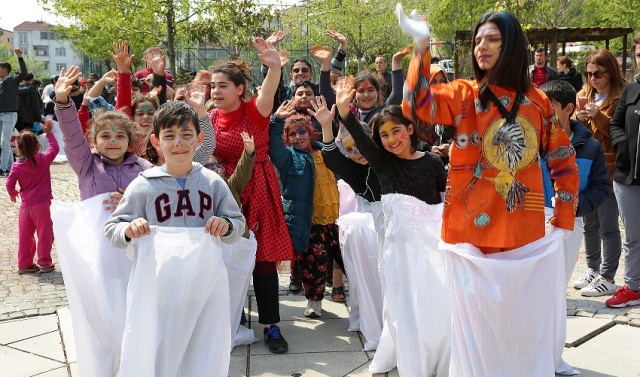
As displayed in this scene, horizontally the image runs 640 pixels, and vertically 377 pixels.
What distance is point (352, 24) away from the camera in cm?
3152

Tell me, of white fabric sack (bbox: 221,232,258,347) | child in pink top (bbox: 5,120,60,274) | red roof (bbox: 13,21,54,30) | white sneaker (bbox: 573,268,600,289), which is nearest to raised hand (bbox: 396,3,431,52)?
white fabric sack (bbox: 221,232,258,347)

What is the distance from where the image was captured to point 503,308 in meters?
3.40

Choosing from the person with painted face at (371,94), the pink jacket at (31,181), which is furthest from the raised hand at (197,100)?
the pink jacket at (31,181)

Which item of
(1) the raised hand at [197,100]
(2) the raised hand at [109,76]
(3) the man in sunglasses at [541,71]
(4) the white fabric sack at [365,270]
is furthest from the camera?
(3) the man in sunglasses at [541,71]

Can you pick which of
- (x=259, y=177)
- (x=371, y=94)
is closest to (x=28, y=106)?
(x=371, y=94)

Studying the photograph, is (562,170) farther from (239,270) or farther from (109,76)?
(109,76)

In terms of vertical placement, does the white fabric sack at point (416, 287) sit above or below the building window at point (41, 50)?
below

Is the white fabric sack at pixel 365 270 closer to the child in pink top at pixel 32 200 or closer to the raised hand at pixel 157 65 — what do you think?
the raised hand at pixel 157 65

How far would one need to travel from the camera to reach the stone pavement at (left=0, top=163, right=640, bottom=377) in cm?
436

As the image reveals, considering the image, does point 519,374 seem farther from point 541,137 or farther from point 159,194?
point 159,194

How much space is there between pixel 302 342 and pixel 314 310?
0.51m

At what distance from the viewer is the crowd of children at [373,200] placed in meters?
3.34

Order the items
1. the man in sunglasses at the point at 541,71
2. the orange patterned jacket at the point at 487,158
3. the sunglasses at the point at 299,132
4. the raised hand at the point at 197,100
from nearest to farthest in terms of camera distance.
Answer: the orange patterned jacket at the point at 487,158, the raised hand at the point at 197,100, the sunglasses at the point at 299,132, the man in sunglasses at the point at 541,71

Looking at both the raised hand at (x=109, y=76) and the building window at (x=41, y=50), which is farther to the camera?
the building window at (x=41, y=50)
